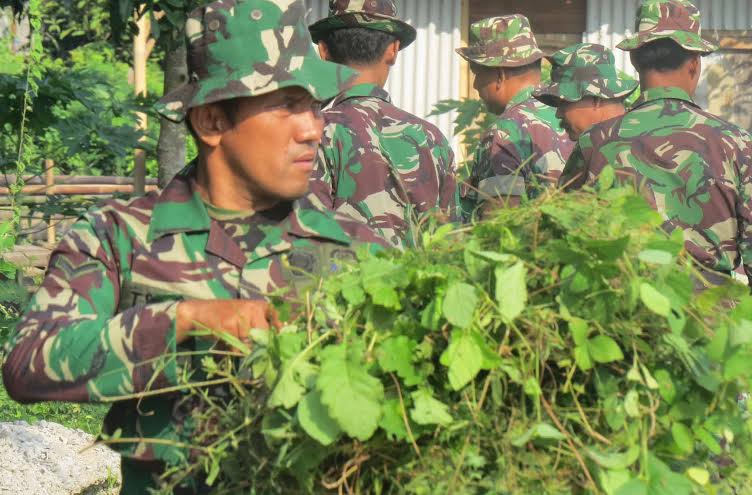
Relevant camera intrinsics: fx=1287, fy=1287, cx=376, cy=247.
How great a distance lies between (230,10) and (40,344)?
79 centimetres

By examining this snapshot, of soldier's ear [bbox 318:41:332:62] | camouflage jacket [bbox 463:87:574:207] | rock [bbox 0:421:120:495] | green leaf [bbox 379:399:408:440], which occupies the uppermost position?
soldier's ear [bbox 318:41:332:62]

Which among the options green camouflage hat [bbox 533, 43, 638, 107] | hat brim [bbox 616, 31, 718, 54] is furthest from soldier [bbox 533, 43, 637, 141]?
hat brim [bbox 616, 31, 718, 54]

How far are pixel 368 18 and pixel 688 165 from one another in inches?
48.0

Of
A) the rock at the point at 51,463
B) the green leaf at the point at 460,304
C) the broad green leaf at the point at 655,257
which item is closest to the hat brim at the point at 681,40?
the rock at the point at 51,463

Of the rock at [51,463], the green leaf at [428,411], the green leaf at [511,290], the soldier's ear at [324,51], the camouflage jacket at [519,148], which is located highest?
the green leaf at [511,290]

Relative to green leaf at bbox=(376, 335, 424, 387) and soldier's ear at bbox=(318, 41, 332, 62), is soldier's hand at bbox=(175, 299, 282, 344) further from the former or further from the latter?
soldier's ear at bbox=(318, 41, 332, 62)

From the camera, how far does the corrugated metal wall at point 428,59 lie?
1228 centimetres

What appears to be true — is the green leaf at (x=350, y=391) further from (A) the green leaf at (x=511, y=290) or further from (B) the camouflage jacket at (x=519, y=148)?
(B) the camouflage jacket at (x=519, y=148)

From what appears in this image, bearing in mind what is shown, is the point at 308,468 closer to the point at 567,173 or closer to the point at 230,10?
the point at 230,10

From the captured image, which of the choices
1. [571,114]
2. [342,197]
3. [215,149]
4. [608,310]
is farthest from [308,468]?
[571,114]

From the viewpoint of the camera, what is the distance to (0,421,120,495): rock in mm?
5426

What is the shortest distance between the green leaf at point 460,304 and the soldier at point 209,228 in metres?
0.68

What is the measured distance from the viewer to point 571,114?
5.88 m

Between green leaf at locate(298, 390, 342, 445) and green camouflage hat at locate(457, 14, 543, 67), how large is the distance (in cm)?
437
